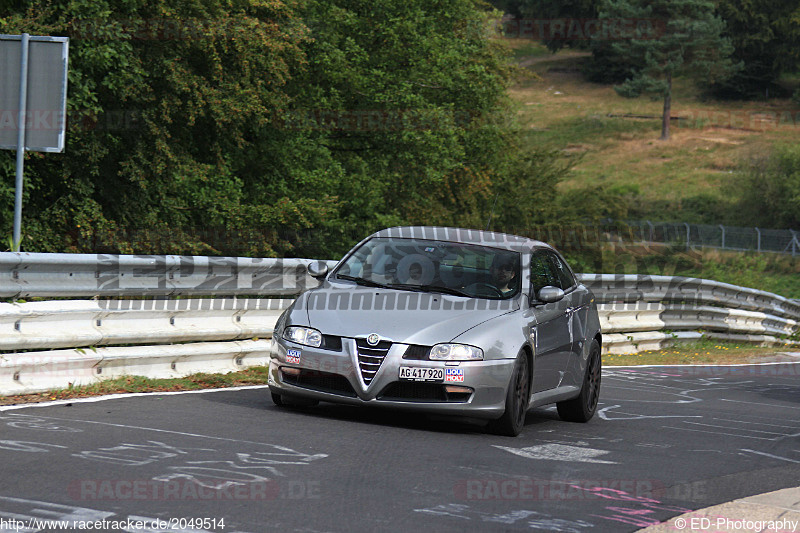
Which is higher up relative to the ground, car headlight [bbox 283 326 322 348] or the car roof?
the car roof

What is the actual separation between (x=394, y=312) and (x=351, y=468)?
222 cm

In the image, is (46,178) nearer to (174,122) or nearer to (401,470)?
(174,122)

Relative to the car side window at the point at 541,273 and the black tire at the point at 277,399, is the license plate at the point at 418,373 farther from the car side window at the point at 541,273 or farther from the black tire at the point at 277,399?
the car side window at the point at 541,273

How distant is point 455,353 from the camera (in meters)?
8.88

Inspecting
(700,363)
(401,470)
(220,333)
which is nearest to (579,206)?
(700,363)

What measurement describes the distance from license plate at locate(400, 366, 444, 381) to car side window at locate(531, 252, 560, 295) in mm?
1653

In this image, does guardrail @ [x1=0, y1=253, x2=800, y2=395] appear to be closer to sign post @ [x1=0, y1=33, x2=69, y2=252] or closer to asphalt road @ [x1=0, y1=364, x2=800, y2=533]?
asphalt road @ [x1=0, y1=364, x2=800, y2=533]

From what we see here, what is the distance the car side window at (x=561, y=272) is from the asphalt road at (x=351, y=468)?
1.28m

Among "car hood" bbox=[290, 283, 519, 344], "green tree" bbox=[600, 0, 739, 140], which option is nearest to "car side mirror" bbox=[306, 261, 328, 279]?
"car hood" bbox=[290, 283, 519, 344]

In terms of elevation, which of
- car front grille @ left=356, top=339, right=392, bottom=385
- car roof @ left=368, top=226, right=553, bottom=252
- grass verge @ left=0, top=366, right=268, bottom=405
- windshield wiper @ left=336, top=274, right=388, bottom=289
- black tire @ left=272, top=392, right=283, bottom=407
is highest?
car roof @ left=368, top=226, right=553, bottom=252

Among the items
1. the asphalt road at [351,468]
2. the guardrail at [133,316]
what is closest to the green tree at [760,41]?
the guardrail at [133,316]

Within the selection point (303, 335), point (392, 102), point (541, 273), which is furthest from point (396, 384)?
point (392, 102)

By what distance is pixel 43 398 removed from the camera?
30.3ft

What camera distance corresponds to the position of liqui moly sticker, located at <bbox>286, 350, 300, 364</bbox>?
9094 millimetres
